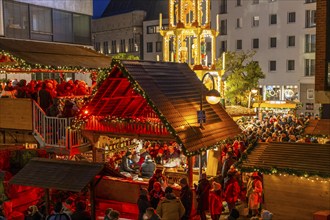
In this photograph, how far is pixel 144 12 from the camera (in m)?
66.0

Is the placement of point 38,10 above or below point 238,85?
above

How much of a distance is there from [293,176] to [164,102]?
420 cm

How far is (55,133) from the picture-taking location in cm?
1555

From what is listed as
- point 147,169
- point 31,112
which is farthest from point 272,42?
point 31,112

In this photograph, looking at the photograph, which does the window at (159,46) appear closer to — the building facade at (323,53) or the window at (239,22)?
the window at (239,22)

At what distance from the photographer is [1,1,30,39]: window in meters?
25.2

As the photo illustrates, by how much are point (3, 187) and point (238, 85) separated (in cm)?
3383

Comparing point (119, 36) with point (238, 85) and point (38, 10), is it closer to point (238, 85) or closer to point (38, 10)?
point (238, 85)

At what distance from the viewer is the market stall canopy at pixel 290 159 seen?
10.7m

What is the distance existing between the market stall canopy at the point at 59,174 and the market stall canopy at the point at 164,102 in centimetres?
275

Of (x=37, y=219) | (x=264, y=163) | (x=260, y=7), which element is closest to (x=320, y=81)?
(x=264, y=163)

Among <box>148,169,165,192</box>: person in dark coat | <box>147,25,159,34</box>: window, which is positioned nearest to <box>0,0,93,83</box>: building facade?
<box>148,169,165,192</box>: person in dark coat

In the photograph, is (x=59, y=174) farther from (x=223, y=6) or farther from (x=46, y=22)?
(x=223, y=6)

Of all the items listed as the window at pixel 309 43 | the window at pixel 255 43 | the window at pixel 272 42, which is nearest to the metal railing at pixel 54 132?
the window at pixel 309 43
